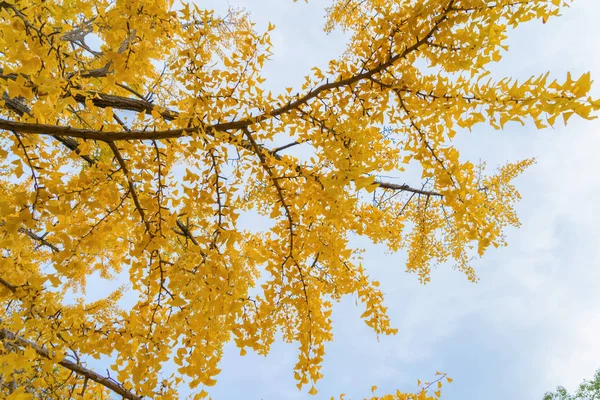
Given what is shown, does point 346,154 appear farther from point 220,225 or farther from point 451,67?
point 220,225

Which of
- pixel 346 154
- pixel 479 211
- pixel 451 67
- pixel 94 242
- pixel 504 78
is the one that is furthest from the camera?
pixel 94 242

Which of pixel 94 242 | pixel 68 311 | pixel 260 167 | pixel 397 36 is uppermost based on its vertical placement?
pixel 397 36

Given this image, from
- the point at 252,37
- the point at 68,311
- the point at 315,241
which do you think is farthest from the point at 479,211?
the point at 68,311

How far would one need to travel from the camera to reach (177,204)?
229 cm

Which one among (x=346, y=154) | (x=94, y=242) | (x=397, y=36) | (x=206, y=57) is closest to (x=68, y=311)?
(x=94, y=242)

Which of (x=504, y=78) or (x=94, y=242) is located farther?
(x=94, y=242)

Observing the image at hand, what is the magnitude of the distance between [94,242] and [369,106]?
1838 millimetres

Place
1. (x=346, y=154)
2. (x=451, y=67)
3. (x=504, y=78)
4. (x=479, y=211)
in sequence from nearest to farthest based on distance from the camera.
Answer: (x=504, y=78)
(x=346, y=154)
(x=451, y=67)
(x=479, y=211)

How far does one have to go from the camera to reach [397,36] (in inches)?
78.9

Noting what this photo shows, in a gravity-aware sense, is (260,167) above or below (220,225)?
above

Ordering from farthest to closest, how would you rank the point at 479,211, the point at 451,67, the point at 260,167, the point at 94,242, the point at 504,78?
the point at 260,167, the point at 94,242, the point at 479,211, the point at 451,67, the point at 504,78

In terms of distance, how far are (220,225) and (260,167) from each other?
48 centimetres

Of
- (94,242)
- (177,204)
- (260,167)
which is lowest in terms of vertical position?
(94,242)

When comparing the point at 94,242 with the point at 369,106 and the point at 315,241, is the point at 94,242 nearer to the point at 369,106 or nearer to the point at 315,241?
the point at 315,241
